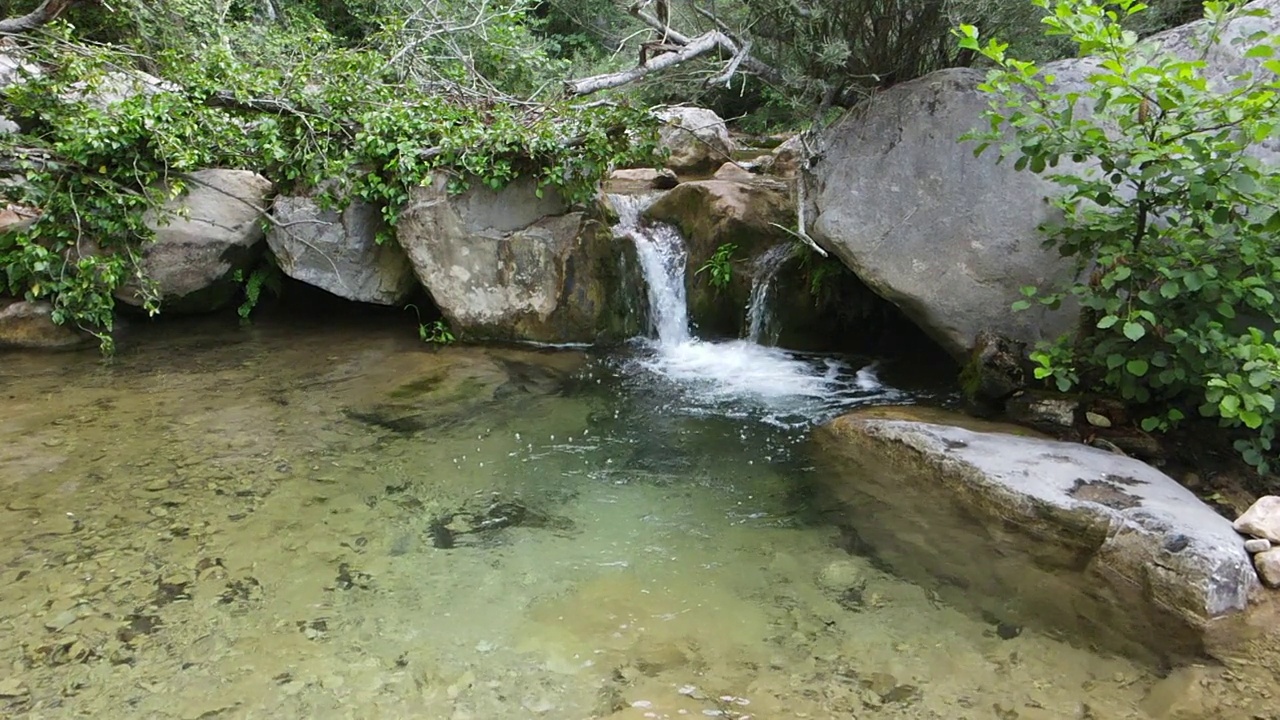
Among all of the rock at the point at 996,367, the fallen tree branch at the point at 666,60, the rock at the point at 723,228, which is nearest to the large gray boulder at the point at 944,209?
the rock at the point at 996,367

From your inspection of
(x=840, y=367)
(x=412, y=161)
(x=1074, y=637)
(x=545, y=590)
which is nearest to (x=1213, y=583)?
(x=1074, y=637)

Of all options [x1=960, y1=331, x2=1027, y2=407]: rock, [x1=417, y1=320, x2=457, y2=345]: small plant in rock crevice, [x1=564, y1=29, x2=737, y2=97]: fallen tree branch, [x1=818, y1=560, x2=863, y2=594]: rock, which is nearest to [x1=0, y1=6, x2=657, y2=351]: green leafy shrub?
[x1=564, y1=29, x2=737, y2=97]: fallen tree branch

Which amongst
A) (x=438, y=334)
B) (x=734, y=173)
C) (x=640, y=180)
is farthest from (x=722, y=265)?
(x=438, y=334)

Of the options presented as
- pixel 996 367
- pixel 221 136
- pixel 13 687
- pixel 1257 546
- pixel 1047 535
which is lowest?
pixel 13 687

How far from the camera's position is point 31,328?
647cm

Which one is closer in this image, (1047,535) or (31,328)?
(1047,535)

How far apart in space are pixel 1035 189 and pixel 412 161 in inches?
198

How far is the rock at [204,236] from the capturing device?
6.91m

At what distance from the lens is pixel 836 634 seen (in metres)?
3.12

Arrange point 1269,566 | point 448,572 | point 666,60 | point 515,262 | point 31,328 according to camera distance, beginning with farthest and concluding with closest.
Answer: point 515,262 → point 31,328 → point 666,60 → point 448,572 → point 1269,566

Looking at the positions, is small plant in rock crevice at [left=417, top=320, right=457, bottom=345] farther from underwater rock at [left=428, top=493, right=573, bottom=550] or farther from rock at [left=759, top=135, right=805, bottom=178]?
rock at [left=759, top=135, right=805, bottom=178]

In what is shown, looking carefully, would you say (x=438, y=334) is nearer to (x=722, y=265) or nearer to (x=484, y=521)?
(x=722, y=265)

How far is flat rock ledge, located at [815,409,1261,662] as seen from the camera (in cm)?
319

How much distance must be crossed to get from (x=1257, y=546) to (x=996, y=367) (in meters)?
2.02
